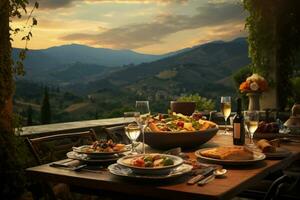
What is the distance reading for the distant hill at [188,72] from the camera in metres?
6.98

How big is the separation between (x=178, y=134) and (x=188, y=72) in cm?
639

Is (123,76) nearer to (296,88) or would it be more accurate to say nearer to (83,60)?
(83,60)

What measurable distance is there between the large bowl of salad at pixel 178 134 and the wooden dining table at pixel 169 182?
14.2 inches

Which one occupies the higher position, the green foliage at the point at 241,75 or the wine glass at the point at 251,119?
the green foliage at the point at 241,75

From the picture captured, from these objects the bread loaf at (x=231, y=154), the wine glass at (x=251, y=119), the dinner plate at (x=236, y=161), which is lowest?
the dinner plate at (x=236, y=161)

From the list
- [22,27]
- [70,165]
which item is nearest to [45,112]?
[22,27]

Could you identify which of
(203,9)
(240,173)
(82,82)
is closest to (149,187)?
(240,173)

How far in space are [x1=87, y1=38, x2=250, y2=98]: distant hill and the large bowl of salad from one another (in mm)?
4182

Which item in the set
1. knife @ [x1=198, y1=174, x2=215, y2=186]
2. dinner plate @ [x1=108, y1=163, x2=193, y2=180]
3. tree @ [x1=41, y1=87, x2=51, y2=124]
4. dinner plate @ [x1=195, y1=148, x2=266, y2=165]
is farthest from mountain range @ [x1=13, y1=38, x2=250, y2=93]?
knife @ [x1=198, y1=174, x2=215, y2=186]

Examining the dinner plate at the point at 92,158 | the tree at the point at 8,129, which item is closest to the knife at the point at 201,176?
the dinner plate at the point at 92,158

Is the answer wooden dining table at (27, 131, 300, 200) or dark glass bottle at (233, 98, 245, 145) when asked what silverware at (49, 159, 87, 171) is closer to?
wooden dining table at (27, 131, 300, 200)

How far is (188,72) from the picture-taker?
322 inches

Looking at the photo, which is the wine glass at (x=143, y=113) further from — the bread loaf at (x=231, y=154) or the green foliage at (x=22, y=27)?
the green foliage at (x=22, y=27)

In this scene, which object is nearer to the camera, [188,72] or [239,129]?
[239,129]
